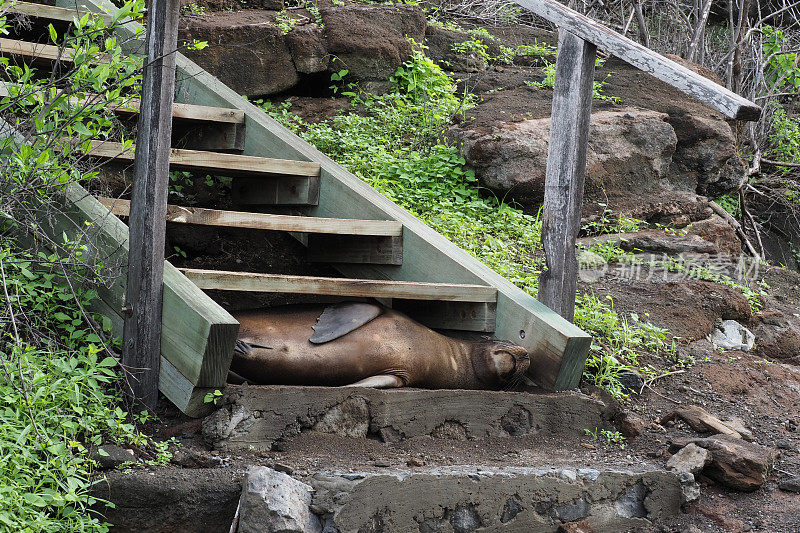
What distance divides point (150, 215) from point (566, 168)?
1984 mm

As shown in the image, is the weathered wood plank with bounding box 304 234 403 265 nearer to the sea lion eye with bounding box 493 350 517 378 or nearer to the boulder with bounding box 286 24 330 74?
the sea lion eye with bounding box 493 350 517 378

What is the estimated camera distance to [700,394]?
4.28 m

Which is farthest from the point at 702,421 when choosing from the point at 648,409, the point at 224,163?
the point at 224,163

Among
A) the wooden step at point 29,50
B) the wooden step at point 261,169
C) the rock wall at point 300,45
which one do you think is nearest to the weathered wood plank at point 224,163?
the wooden step at point 261,169

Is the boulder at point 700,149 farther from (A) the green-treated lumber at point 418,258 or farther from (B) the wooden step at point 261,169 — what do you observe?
(B) the wooden step at point 261,169

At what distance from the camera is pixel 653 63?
3.66 meters

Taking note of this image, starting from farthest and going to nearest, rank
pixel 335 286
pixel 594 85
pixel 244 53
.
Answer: pixel 594 85 < pixel 244 53 < pixel 335 286

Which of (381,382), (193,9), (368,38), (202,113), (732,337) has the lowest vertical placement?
(732,337)

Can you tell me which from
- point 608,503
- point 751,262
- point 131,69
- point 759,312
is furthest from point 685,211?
point 131,69

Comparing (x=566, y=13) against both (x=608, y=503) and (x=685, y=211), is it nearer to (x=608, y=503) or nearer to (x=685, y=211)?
(x=608, y=503)

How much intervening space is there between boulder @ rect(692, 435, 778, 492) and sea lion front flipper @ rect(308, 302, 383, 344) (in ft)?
5.18

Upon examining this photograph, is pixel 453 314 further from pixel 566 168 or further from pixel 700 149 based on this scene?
pixel 700 149

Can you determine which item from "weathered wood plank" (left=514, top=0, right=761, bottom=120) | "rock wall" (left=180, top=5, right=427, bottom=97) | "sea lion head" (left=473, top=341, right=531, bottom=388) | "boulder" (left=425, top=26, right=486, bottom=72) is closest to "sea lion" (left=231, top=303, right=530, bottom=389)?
"sea lion head" (left=473, top=341, right=531, bottom=388)

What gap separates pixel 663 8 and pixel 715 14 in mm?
1126
